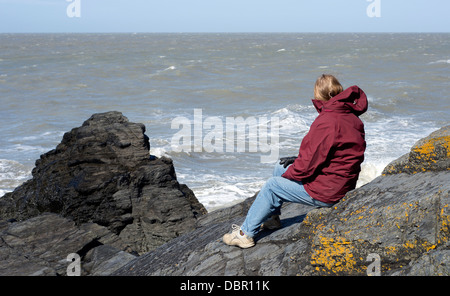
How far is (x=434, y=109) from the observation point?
27.3 meters

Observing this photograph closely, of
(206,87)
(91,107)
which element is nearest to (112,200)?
(91,107)

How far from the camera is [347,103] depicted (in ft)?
13.3

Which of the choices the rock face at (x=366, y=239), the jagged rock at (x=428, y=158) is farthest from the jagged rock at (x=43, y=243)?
the jagged rock at (x=428, y=158)

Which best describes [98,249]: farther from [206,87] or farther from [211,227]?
[206,87]

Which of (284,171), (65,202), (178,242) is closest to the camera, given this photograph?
(284,171)

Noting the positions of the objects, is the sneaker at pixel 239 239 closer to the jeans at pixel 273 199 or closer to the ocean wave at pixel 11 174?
the jeans at pixel 273 199

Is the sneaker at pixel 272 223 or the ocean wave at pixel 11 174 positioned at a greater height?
the sneaker at pixel 272 223

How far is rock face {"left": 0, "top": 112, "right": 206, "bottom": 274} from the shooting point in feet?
24.0

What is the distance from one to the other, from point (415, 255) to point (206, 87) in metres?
35.0

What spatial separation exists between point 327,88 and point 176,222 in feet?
16.1

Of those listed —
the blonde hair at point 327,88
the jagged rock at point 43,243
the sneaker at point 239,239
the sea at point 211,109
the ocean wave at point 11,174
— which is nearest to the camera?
the blonde hair at point 327,88

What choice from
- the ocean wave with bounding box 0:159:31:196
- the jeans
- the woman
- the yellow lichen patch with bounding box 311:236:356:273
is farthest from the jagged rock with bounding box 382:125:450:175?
the ocean wave with bounding box 0:159:31:196

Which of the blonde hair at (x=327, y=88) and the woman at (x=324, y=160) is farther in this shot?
the blonde hair at (x=327, y=88)

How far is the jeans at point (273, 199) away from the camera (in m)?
4.22
